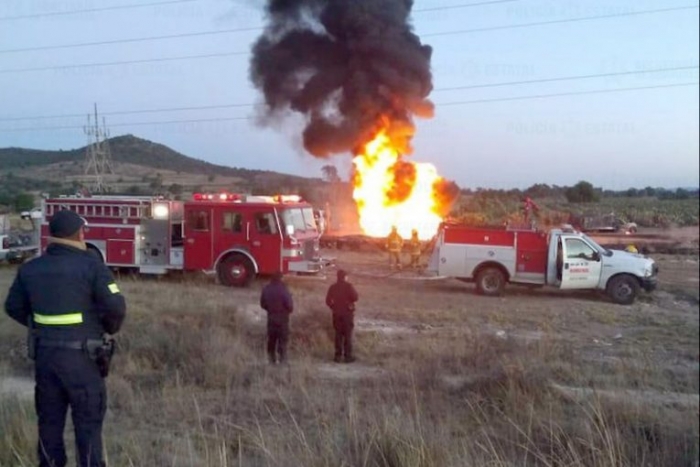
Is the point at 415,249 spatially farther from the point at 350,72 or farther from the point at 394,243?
the point at 350,72

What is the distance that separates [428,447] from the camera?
5453 mm

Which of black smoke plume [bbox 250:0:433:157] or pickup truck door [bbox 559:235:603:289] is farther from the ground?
black smoke plume [bbox 250:0:433:157]

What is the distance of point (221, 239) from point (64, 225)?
46.4 ft

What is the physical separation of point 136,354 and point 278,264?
8.57m

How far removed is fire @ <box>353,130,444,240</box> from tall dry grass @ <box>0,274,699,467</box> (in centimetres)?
1057

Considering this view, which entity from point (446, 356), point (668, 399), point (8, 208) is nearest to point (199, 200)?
point (8, 208)

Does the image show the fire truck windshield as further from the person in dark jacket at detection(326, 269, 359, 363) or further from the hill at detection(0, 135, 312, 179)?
the person in dark jacket at detection(326, 269, 359, 363)

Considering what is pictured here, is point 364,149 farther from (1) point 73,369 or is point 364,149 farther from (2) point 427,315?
(1) point 73,369

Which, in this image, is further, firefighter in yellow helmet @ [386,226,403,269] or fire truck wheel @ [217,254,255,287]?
firefighter in yellow helmet @ [386,226,403,269]

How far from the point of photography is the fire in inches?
923

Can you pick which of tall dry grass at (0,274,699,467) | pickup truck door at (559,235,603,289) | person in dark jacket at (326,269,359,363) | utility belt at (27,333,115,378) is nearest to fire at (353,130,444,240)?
pickup truck door at (559,235,603,289)

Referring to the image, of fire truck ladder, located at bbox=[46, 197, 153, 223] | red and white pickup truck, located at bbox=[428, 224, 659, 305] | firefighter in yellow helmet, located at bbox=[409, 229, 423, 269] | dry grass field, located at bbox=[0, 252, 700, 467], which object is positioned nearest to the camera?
dry grass field, located at bbox=[0, 252, 700, 467]

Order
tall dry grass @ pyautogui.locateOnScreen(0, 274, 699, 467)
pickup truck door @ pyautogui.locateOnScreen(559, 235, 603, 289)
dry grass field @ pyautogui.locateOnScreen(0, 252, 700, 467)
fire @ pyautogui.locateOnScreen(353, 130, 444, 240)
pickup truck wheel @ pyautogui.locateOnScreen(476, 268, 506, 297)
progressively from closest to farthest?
tall dry grass @ pyautogui.locateOnScreen(0, 274, 699, 467) → dry grass field @ pyautogui.locateOnScreen(0, 252, 700, 467) → pickup truck door @ pyautogui.locateOnScreen(559, 235, 603, 289) → pickup truck wheel @ pyautogui.locateOnScreen(476, 268, 506, 297) → fire @ pyautogui.locateOnScreen(353, 130, 444, 240)

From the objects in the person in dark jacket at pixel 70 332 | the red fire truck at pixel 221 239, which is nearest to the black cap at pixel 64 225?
the person in dark jacket at pixel 70 332
